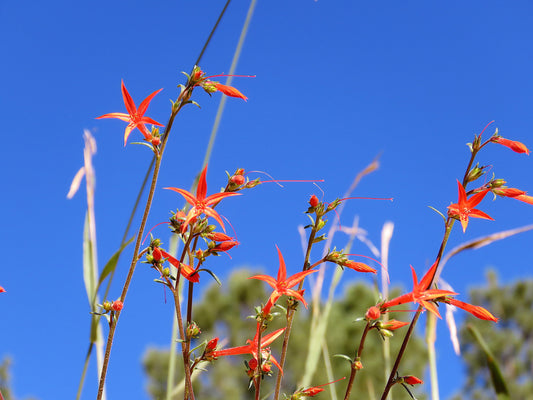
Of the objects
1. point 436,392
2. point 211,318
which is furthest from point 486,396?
point 436,392

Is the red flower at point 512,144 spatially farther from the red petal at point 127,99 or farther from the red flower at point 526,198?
the red petal at point 127,99

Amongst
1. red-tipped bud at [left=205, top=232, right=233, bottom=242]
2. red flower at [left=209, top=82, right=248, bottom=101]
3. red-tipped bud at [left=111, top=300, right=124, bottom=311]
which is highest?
red flower at [left=209, top=82, right=248, bottom=101]

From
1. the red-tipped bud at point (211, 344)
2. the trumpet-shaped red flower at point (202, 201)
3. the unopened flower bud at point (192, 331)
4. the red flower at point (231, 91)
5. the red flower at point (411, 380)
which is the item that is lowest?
the red flower at point (411, 380)

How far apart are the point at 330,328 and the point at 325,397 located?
11.1 feet

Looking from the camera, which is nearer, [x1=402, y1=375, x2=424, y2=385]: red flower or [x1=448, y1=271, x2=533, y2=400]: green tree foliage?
[x1=402, y1=375, x2=424, y2=385]: red flower

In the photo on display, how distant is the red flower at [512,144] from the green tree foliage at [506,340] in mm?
18773

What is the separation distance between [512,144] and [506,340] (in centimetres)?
2103

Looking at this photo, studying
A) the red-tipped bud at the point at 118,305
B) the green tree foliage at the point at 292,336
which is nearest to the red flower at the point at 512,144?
the red-tipped bud at the point at 118,305

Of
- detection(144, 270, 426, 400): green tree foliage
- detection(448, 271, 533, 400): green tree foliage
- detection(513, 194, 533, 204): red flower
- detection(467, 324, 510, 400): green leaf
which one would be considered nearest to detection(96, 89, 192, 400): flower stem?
detection(513, 194, 533, 204): red flower

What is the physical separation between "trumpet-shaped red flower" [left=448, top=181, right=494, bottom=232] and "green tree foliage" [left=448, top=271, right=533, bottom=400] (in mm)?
18905

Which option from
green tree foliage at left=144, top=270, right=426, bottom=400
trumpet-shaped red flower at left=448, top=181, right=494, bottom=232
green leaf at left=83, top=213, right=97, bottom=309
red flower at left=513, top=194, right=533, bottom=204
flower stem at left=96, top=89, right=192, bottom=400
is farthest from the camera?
green tree foliage at left=144, top=270, right=426, bottom=400

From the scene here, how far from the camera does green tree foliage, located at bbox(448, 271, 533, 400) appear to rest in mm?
19156

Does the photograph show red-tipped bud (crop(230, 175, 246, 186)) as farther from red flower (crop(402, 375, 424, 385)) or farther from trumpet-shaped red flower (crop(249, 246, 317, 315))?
red flower (crop(402, 375, 424, 385))

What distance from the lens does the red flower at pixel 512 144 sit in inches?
51.3
